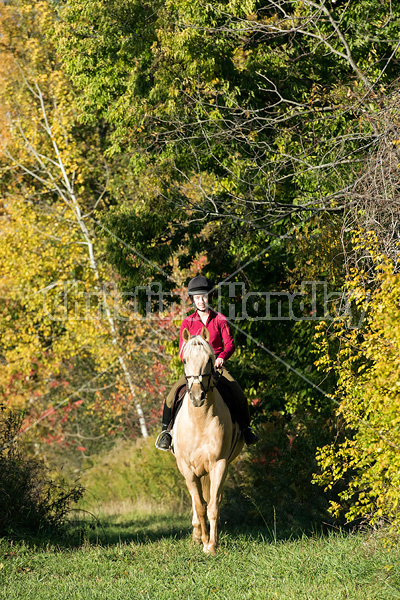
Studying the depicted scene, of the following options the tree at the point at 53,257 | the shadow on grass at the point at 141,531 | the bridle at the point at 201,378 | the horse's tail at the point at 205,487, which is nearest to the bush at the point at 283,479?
the shadow on grass at the point at 141,531

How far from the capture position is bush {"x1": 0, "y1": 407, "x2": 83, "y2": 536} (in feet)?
31.0

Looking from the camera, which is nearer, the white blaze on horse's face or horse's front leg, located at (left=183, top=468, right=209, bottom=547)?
the white blaze on horse's face

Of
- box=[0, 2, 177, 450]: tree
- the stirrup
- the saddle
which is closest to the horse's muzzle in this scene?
the saddle

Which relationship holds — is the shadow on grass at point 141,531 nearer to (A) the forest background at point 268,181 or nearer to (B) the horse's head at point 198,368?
(A) the forest background at point 268,181

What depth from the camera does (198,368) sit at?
784 cm

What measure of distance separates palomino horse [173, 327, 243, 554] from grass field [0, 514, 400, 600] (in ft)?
1.47

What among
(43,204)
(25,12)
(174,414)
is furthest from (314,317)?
(25,12)

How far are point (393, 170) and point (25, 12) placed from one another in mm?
21287

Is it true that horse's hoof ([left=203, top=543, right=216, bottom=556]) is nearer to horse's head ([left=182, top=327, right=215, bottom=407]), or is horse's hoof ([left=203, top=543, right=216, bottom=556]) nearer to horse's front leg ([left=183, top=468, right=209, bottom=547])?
horse's front leg ([left=183, top=468, right=209, bottom=547])

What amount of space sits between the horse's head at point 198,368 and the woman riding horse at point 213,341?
45cm

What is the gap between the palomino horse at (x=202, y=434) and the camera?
7914 millimetres

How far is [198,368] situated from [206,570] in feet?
6.68

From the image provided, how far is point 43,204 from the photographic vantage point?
2580cm

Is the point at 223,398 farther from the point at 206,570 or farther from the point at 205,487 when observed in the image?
the point at 206,570
